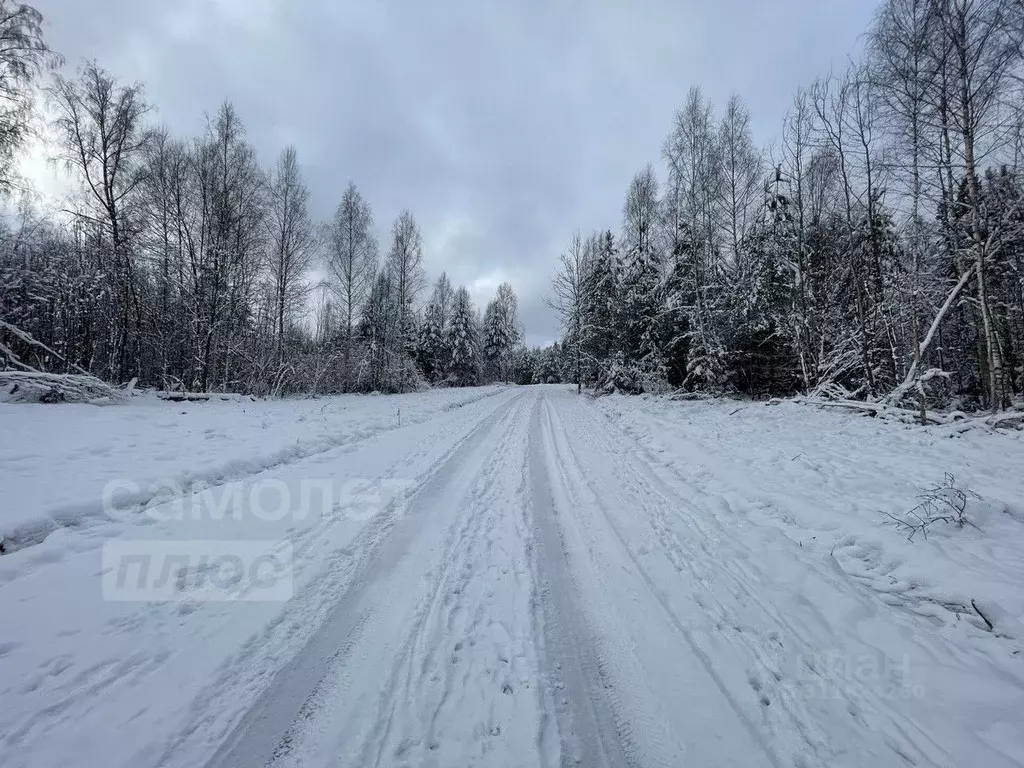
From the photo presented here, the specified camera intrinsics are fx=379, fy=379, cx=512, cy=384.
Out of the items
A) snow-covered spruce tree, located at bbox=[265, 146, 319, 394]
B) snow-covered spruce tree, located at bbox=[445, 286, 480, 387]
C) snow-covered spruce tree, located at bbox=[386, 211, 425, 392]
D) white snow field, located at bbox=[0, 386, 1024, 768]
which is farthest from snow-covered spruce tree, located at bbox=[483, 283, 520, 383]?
white snow field, located at bbox=[0, 386, 1024, 768]

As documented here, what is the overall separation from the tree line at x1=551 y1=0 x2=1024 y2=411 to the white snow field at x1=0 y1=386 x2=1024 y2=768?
6.61 meters

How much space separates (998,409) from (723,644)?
10.7 meters

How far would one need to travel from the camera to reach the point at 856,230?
12078mm

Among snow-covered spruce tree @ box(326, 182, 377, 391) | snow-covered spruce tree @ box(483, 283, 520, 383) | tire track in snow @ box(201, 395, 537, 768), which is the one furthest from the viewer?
snow-covered spruce tree @ box(483, 283, 520, 383)

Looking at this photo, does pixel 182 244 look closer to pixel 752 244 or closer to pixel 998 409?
pixel 752 244

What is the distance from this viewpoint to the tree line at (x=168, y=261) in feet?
44.1

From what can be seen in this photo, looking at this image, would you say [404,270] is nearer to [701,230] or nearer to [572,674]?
[701,230]

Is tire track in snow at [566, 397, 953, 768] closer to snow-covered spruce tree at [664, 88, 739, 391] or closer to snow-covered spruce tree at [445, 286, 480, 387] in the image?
snow-covered spruce tree at [664, 88, 739, 391]

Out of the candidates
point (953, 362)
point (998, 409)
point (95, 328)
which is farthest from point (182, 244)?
point (953, 362)

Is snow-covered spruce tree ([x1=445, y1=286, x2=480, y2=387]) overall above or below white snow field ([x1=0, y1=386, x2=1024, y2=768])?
above

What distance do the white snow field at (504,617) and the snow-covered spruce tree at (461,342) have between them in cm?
3329

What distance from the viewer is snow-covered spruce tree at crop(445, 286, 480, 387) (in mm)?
39312

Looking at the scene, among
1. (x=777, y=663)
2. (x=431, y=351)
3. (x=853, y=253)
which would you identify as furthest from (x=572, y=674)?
(x=431, y=351)

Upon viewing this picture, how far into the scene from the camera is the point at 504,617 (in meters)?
2.92
